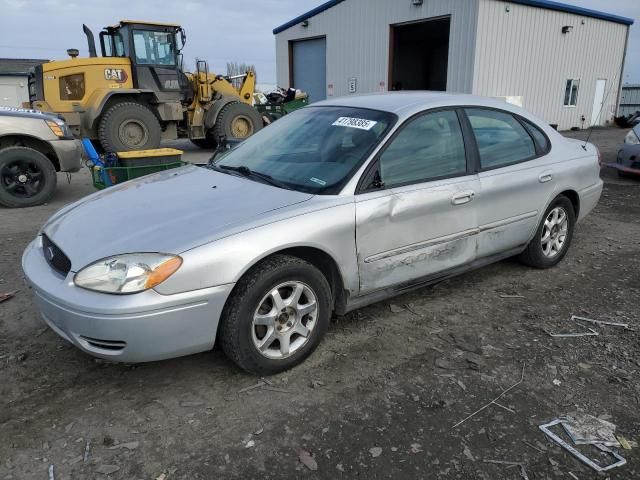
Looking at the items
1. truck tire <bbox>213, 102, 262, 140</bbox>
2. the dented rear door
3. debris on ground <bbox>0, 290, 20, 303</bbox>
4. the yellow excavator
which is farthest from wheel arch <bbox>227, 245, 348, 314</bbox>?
truck tire <bbox>213, 102, 262, 140</bbox>

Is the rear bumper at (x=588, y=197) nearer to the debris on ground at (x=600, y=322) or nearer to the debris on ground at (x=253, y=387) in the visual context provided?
the debris on ground at (x=600, y=322)

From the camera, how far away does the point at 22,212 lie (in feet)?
22.3

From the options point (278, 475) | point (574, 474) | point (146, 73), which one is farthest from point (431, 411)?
point (146, 73)

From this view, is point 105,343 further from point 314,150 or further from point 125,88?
point 125,88

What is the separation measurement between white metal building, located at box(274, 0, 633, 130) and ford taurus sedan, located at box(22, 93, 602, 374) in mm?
12725

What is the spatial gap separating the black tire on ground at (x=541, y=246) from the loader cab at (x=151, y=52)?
9.54 m

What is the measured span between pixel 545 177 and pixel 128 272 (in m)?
3.37

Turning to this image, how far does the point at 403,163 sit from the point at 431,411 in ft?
5.15

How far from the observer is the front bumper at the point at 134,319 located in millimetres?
2381

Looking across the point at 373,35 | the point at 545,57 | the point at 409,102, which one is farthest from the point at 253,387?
the point at 545,57

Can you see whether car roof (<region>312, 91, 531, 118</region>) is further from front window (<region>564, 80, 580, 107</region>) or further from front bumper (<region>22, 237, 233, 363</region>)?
front window (<region>564, 80, 580, 107</region>)

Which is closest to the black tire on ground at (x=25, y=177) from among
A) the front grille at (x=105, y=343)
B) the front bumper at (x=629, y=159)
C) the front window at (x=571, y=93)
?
the front grille at (x=105, y=343)

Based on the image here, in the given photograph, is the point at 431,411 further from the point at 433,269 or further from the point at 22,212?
the point at 22,212

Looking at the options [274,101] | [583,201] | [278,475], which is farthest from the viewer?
[274,101]
